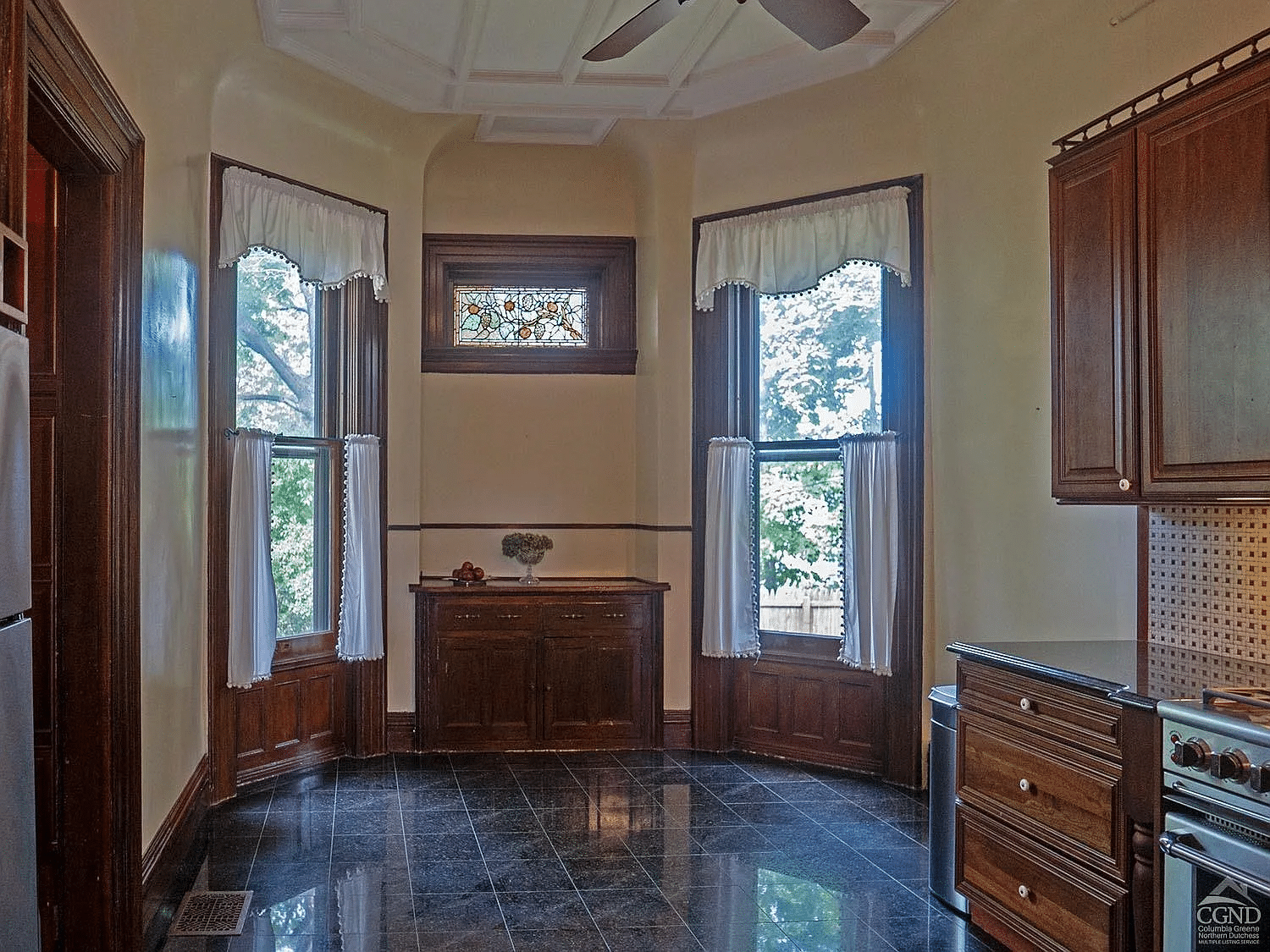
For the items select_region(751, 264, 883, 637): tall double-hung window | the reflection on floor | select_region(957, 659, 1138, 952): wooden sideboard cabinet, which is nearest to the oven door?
select_region(957, 659, 1138, 952): wooden sideboard cabinet

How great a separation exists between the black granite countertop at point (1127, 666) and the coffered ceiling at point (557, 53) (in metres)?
2.67

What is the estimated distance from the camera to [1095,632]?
407 centimetres

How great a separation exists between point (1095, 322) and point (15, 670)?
9.65 ft

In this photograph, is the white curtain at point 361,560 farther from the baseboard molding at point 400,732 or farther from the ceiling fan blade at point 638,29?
the ceiling fan blade at point 638,29

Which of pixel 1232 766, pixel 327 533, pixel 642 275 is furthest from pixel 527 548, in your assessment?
pixel 1232 766

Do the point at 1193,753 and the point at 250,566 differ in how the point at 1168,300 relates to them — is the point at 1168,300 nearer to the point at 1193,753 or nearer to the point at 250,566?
the point at 1193,753

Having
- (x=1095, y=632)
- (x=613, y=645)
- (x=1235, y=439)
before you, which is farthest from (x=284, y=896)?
(x=1235, y=439)

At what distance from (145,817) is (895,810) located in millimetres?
3074

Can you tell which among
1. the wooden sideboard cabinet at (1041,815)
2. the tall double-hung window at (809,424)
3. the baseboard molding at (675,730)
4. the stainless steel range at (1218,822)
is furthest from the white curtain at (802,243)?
the stainless steel range at (1218,822)

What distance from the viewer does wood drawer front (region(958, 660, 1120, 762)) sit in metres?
2.92

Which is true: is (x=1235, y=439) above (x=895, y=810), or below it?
above

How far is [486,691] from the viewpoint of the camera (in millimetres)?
6148

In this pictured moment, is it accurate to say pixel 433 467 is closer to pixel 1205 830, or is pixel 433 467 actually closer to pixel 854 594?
pixel 854 594

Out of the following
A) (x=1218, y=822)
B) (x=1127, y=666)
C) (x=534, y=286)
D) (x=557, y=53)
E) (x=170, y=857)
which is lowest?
(x=170, y=857)
